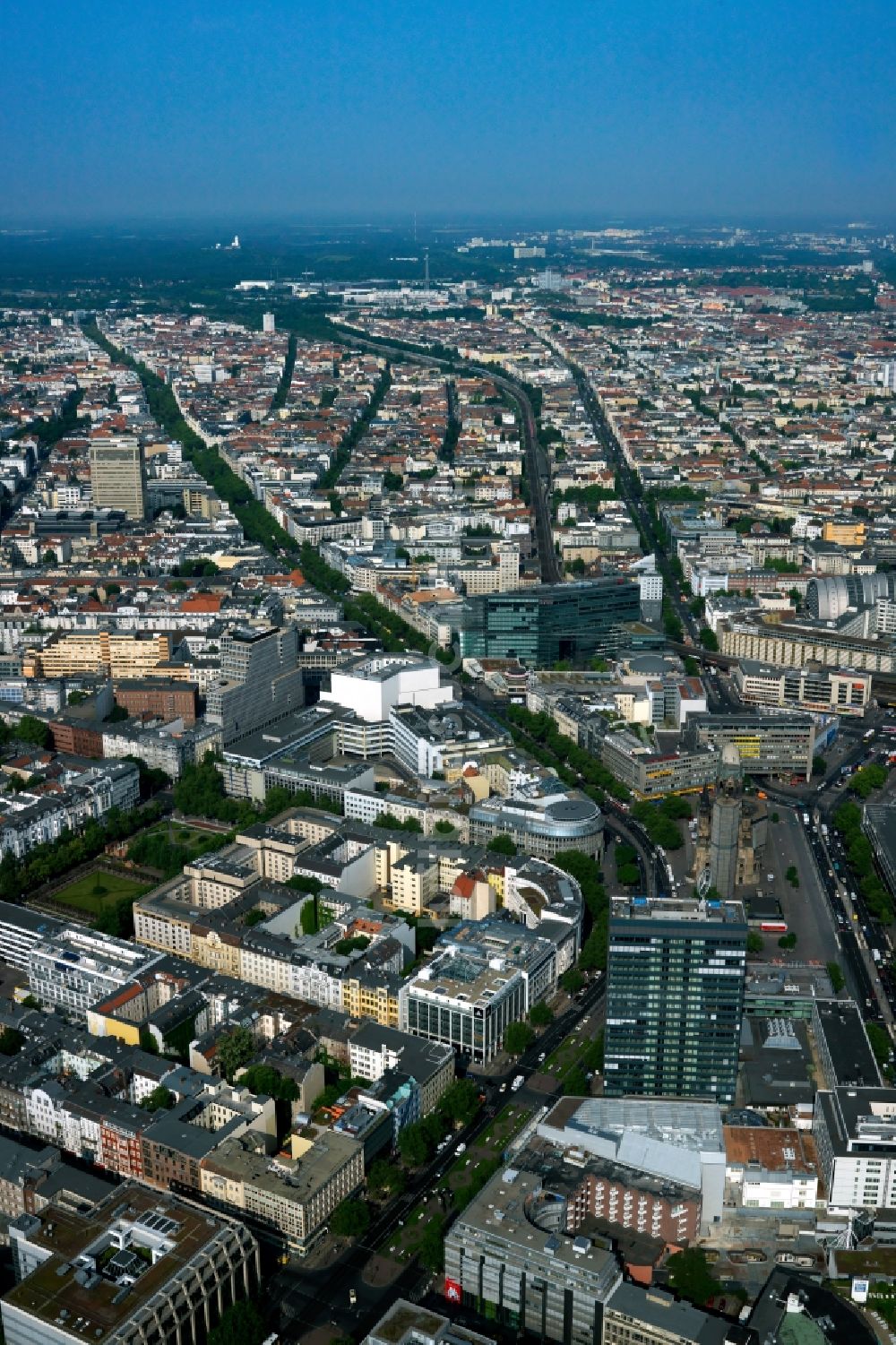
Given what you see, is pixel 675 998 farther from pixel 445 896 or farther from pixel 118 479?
Result: pixel 118 479

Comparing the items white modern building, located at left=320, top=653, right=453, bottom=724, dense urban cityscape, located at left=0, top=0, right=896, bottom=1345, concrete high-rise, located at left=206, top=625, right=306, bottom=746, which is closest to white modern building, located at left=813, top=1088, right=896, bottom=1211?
dense urban cityscape, located at left=0, top=0, right=896, bottom=1345

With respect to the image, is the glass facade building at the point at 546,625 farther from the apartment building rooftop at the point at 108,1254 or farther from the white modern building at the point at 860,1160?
the apartment building rooftop at the point at 108,1254

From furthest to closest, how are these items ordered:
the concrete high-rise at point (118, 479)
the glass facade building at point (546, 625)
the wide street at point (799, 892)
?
1. the concrete high-rise at point (118, 479)
2. the glass facade building at point (546, 625)
3. the wide street at point (799, 892)

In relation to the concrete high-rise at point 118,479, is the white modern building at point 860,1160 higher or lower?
lower

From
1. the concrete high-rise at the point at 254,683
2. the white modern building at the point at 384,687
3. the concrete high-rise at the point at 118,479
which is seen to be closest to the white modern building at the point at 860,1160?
the white modern building at the point at 384,687


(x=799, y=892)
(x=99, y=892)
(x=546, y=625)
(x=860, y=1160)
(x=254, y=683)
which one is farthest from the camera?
(x=546, y=625)

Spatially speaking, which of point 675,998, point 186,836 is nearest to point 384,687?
point 186,836

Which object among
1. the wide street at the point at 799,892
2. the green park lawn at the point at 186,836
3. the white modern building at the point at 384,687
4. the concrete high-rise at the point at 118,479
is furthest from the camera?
the concrete high-rise at the point at 118,479
